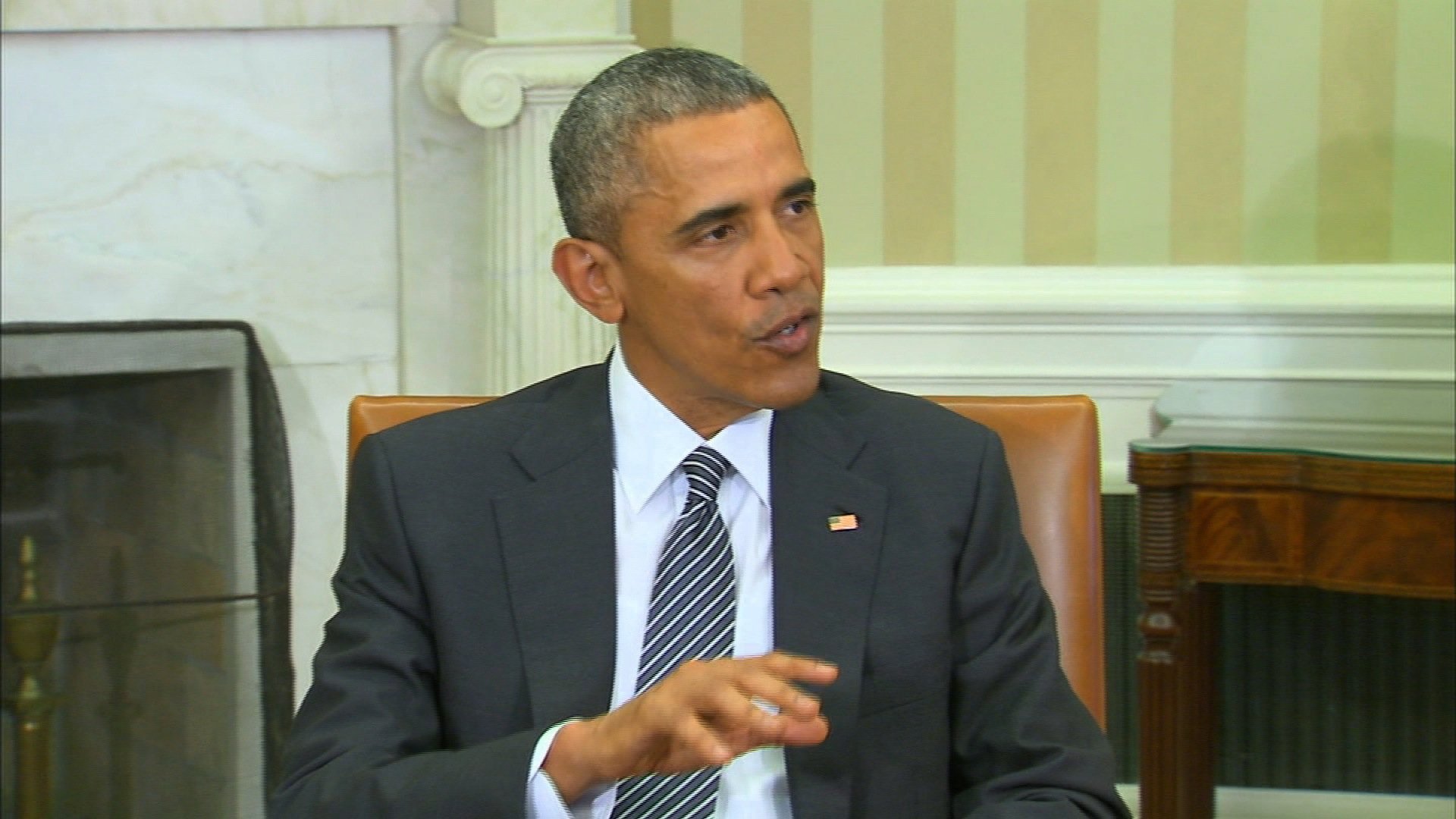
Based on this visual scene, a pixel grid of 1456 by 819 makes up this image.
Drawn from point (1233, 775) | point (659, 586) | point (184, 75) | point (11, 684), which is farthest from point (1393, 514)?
point (11, 684)

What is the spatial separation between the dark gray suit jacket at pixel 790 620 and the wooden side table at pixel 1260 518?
91 centimetres

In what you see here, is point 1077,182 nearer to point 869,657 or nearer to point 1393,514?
point 1393,514

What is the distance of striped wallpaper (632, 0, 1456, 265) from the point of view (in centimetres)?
315

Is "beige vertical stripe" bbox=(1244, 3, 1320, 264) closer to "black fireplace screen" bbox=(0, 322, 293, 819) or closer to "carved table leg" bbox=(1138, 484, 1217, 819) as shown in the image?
"carved table leg" bbox=(1138, 484, 1217, 819)

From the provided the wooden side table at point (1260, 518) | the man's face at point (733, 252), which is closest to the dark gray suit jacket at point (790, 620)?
the man's face at point (733, 252)

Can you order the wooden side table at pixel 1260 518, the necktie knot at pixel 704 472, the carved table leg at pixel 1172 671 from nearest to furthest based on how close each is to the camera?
1. the necktie knot at pixel 704 472
2. the wooden side table at pixel 1260 518
3. the carved table leg at pixel 1172 671

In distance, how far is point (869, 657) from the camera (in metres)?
1.60

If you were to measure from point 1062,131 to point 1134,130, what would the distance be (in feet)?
0.43

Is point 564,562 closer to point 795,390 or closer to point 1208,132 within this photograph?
point 795,390

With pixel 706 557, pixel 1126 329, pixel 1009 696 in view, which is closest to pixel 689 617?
pixel 706 557

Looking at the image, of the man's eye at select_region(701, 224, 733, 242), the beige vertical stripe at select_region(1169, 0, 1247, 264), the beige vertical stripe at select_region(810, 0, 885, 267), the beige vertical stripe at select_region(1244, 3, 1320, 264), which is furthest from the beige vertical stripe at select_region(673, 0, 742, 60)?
the man's eye at select_region(701, 224, 733, 242)

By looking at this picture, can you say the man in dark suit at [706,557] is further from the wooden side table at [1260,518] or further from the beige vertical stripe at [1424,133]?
the beige vertical stripe at [1424,133]

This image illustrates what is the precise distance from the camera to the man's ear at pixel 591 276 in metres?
1.73

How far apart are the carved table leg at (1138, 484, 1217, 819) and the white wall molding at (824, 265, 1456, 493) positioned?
1.72ft
